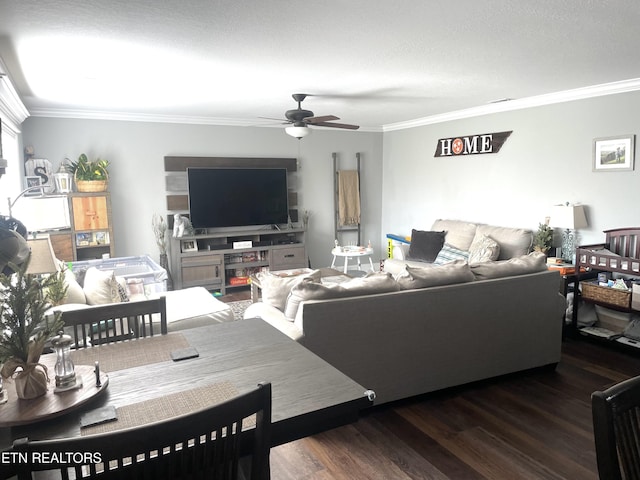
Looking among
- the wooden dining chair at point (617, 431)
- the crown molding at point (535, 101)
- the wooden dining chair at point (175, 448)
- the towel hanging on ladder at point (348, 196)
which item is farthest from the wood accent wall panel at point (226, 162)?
the wooden dining chair at point (617, 431)

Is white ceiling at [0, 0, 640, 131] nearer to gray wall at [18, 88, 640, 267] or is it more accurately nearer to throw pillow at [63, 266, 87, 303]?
gray wall at [18, 88, 640, 267]

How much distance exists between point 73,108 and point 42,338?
479 centimetres

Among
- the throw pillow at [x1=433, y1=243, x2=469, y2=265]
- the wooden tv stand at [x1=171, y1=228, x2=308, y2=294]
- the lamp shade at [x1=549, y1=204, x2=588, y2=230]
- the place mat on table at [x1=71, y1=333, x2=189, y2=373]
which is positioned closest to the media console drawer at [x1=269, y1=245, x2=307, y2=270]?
the wooden tv stand at [x1=171, y1=228, x2=308, y2=294]

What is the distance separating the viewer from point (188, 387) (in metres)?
1.49

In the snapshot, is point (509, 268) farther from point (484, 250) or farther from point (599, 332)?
point (484, 250)

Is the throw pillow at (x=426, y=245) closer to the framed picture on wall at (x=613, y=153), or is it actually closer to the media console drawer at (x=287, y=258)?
the media console drawer at (x=287, y=258)

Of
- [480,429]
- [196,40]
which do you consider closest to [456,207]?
[480,429]

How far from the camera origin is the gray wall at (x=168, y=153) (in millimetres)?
5570

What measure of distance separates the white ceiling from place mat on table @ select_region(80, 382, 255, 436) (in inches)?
73.4

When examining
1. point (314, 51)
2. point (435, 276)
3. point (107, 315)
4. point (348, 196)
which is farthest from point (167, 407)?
point (348, 196)

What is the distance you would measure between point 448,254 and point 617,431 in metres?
4.60

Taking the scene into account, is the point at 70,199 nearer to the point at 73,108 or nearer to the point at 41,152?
the point at 41,152

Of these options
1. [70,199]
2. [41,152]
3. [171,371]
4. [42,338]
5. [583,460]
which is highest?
[41,152]

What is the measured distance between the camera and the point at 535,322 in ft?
11.3
